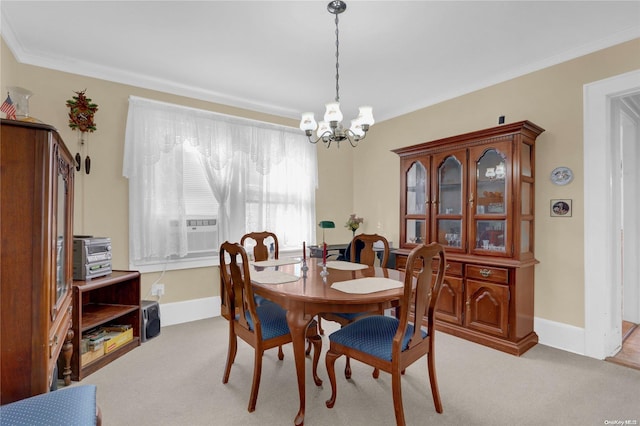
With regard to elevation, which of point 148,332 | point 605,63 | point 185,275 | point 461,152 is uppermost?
point 605,63

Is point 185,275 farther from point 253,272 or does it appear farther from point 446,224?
point 446,224

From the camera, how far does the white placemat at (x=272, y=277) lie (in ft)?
6.93

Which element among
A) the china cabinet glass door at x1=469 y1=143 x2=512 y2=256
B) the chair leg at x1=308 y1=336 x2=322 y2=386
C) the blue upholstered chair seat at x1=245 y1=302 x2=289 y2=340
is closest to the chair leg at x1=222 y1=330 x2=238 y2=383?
the blue upholstered chair seat at x1=245 y1=302 x2=289 y2=340

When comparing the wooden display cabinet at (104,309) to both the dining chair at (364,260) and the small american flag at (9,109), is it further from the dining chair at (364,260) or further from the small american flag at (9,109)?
the dining chair at (364,260)

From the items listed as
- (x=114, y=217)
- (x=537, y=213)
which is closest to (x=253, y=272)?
(x=114, y=217)

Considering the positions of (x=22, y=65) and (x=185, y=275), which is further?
(x=185, y=275)

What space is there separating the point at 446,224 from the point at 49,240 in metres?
3.20

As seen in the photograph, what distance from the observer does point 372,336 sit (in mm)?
1856

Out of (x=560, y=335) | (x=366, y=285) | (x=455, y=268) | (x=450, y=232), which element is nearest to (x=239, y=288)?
(x=366, y=285)

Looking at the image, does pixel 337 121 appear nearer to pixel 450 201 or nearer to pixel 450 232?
pixel 450 201

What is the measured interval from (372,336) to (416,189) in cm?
220

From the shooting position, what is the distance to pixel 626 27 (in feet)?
7.82

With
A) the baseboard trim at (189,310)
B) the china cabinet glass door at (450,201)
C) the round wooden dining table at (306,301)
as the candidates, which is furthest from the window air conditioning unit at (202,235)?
the china cabinet glass door at (450,201)

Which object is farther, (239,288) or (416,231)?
(416,231)
